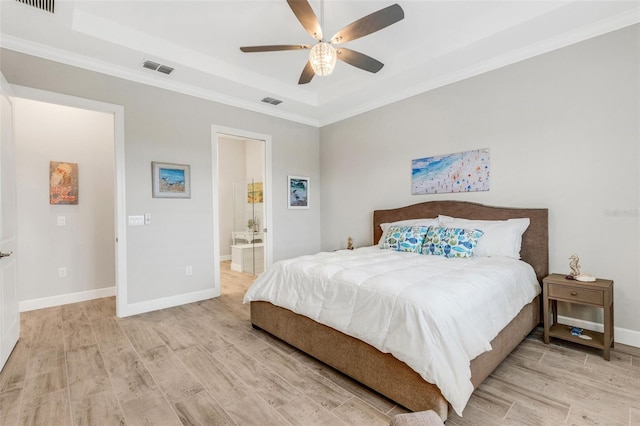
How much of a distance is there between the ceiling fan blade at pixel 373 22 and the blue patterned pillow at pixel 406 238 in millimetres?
2089

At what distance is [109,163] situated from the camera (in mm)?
4383

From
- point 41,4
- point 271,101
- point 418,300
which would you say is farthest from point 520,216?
point 41,4

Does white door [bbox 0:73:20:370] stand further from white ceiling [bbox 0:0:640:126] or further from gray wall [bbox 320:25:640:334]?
gray wall [bbox 320:25:640:334]

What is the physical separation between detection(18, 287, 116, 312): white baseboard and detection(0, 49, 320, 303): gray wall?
1.19 m

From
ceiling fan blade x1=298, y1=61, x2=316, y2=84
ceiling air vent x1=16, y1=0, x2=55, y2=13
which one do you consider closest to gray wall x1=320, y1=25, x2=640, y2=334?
ceiling fan blade x1=298, y1=61, x2=316, y2=84

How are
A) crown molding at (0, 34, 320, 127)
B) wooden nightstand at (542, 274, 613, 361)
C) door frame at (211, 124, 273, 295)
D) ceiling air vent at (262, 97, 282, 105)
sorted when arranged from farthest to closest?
ceiling air vent at (262, 97, 282, 105)
door frame at (211, 124, 273, 295)
crown molding at (0, 34, 320, 127)
wooden nightstand at (542, 274, 613, 361)

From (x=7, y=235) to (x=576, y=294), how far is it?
4812 millimetres

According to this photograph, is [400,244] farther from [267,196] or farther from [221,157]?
[221,157]

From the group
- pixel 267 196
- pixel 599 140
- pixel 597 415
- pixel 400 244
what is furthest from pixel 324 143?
pixel 597 415

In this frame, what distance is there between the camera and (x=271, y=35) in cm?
317

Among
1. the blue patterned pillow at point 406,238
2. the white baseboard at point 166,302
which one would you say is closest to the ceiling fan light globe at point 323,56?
the blue patterned pillow at point 406,238

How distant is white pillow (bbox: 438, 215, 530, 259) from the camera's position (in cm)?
296

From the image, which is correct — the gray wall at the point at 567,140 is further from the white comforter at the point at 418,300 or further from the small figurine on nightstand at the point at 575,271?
the white comforter at the point at 418,300

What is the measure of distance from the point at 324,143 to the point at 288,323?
3.68m
